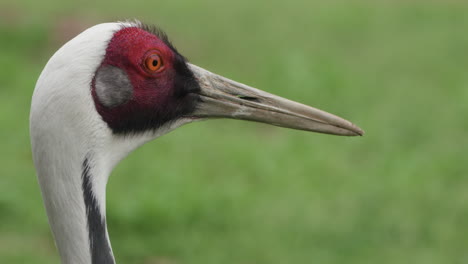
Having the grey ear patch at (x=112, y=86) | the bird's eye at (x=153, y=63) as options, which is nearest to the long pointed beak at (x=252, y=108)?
the bird's eye at (x=153, y=63)

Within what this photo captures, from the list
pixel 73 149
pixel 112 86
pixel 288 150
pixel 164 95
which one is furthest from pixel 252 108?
pixel 288 150

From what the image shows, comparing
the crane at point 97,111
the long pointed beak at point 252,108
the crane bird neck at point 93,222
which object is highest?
the long pointed beak at point 252,108

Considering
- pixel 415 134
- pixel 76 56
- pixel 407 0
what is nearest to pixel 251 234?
pixel 415 134

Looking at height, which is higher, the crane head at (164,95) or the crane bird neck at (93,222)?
the crane head at (164,95)

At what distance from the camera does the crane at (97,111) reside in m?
2.81

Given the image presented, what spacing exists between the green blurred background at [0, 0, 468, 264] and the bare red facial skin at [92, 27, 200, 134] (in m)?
2.94

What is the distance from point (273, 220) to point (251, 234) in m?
0.25

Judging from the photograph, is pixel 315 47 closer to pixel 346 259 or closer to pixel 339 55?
pixel 339 55

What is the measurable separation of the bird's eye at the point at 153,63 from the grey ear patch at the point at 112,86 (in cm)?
10

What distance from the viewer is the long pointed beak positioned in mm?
3375

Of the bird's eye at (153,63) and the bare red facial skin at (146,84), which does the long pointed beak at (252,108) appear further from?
the bird's eye at (153,63)

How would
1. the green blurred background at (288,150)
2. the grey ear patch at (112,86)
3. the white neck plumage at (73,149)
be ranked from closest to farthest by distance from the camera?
the white neck plumage at (73,149) < the grey ear patch at (112,86) < the green blurred background at (288,150)

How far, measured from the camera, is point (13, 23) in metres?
10.3

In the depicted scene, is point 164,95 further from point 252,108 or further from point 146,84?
point 252,108
